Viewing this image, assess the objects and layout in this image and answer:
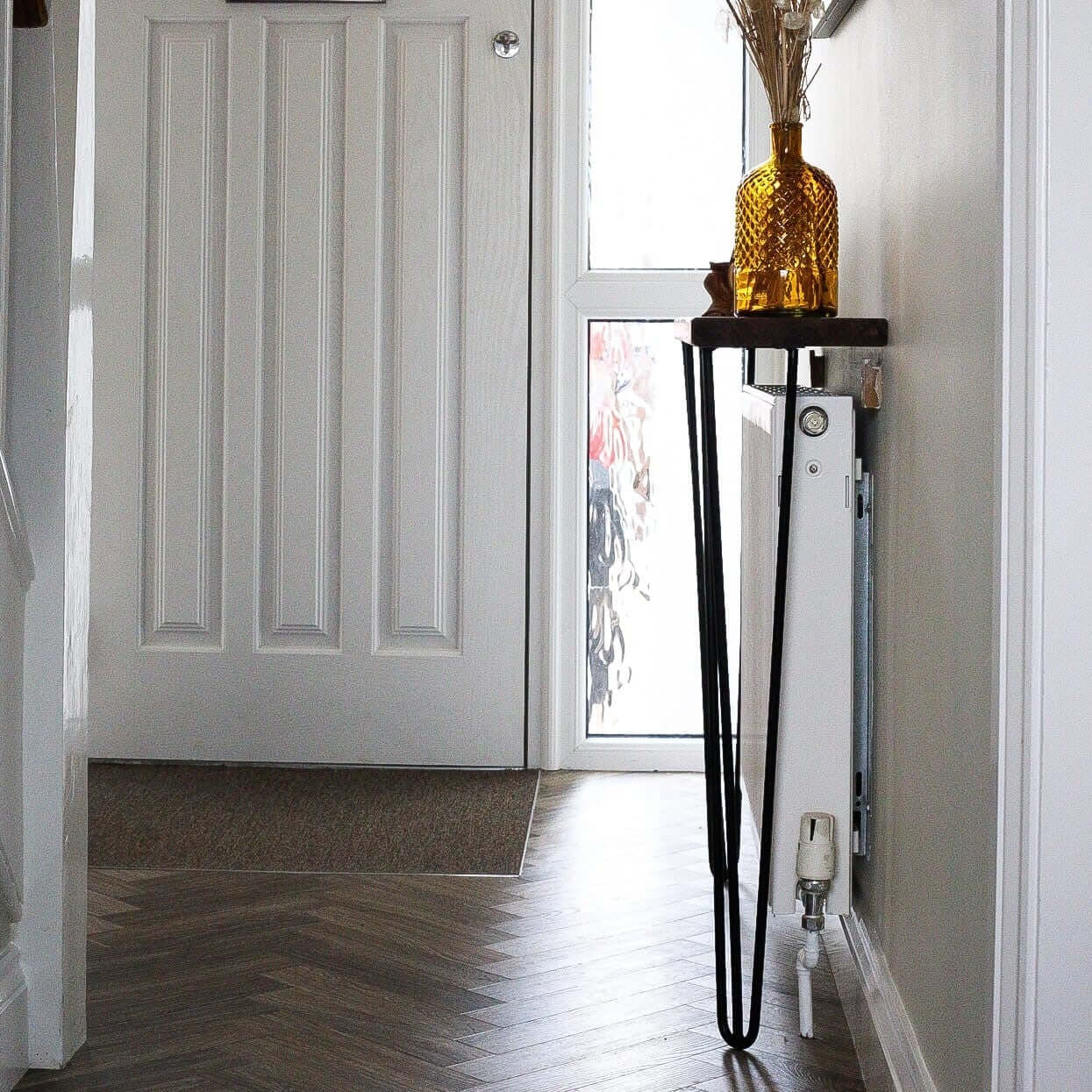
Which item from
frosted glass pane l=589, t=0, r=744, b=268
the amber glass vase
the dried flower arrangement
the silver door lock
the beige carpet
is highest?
the silver door lock

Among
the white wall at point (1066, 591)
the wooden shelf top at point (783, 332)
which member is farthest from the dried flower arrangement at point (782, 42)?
the white wall at point (1066, 591)

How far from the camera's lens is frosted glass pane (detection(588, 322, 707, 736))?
329 centimetres

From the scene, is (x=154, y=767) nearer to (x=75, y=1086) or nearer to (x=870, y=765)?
(x=75, y=1086)

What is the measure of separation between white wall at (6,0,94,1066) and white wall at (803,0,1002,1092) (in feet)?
3.35

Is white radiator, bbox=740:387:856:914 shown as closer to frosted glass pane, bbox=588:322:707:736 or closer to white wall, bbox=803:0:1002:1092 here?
white wall, bbox=803:0:1002:1092

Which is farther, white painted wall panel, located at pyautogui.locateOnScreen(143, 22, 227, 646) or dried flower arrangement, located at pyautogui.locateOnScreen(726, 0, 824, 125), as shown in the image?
white painted wall panel, located at pyautogui.locateOnScreen(143, 22, 227, 646)

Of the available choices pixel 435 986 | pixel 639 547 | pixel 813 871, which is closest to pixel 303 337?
pixel 639 547

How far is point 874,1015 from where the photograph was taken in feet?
5.69

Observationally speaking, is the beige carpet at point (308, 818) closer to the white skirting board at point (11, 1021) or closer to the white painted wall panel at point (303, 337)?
the white painted wall panel at point (303, 337)

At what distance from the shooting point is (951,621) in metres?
Answer: 1.32

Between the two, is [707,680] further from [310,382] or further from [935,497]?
[310,382]

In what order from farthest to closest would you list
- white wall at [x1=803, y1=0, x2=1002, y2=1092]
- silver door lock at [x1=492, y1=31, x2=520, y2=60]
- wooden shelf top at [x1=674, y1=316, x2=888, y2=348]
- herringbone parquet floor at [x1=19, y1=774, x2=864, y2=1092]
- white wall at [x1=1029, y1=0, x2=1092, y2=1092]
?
1. silver door lock at [x1=492, y1=31, x2=520, y2=60]
2. herringbone parquet floor at [x1=19, y1=774, x2=864, y2=1092]
3. wooden shelf top at [x1=674, y1=316, x2=888, y2=348]
4. white wall at [x1=803, y1=0, x2=1002, y2=1092]
5. white wall at [x1=1029, y1=0, x2=1092, y2=1092]

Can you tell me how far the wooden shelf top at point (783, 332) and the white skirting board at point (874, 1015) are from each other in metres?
0.75

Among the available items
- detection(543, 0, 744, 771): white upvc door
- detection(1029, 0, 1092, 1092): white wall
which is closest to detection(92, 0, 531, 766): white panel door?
detection(543, 0, 744, 771): white upvc door
